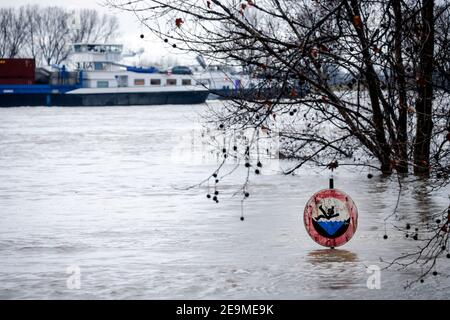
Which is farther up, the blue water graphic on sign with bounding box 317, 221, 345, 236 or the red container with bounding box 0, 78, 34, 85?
the red container with bounding box 0, 78, 34, 85

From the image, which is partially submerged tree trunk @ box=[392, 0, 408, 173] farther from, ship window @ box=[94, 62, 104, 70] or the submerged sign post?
ship window @ box=[94, 62, 104, 70]

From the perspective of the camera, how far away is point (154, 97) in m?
109

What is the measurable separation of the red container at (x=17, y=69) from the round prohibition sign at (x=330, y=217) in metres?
99.6

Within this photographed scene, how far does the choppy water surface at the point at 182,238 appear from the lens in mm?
12719

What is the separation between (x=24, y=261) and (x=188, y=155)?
22576 millimetres

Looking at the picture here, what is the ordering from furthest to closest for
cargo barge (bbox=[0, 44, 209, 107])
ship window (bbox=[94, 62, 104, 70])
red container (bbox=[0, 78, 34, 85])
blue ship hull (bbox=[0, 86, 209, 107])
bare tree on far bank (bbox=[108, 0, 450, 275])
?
ship window (bbox=[94, 62, 104, 70]) → red container (bbox=[0, 78, 34, 85]) → cargo barge (bbox=[0, 44, 209, 107]) → blue ship hull (bbox=[0, 86, 209, 107]) → bare tree on far bank (bbox=[108, 0, 450, 275])

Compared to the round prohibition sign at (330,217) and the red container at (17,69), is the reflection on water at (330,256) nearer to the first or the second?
the round prohibition sign at (330,217)

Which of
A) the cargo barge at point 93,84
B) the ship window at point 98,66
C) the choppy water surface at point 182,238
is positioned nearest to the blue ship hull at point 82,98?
the cargo barge at point 93,84

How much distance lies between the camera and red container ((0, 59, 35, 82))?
111062mm

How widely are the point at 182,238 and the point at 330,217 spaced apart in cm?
367

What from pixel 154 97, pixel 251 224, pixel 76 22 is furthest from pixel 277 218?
pixel 76 22

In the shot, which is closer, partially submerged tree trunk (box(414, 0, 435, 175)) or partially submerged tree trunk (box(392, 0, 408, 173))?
partially submerged tree trunk (box(392, 0, 408, 173))

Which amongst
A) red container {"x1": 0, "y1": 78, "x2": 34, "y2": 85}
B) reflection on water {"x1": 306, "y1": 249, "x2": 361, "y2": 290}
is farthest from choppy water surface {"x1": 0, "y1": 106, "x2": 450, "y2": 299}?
red container {"x1": 0, "y1": 78, "x2": 34, "y2": 85}
